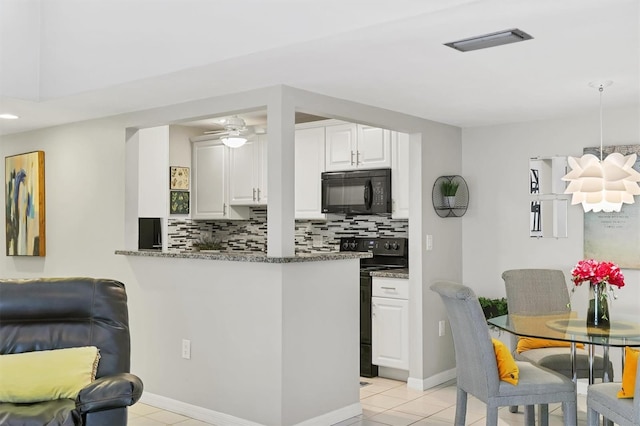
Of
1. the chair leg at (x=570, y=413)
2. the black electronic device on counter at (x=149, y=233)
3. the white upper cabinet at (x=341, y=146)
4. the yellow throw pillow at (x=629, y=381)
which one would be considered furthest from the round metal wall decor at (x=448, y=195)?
the black electronic device on counter at (x=149, y=233)

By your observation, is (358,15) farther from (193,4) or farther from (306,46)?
(193,4)

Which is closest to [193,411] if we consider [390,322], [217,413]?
[217,413]

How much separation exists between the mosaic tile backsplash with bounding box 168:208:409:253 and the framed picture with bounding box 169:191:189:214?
160 mm

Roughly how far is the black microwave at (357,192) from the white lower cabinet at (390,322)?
0.65 metres

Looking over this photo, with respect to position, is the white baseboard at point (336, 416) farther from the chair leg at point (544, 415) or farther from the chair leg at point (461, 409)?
the chair leg at point (544, 415)

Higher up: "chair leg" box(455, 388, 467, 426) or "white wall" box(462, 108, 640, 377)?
"white wall" box(462, 108, 640, 377)

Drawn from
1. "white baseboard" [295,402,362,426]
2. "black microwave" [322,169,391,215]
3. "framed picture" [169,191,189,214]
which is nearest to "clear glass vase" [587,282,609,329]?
"white baseboard" [295,402,362,426]

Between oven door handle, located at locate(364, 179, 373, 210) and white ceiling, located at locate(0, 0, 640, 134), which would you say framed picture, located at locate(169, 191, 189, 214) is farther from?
oven door handle, located at locate(364, 179, 373, 210)

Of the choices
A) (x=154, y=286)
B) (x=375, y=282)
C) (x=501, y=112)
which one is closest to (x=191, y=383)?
(x=154, y=286)

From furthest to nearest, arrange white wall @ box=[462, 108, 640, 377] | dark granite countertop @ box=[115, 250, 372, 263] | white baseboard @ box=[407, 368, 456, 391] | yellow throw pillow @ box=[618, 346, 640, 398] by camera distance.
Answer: white baseboard @ box=[407, 368, 456, 391] → white wall @ box=[462, 108, 640, 377] → dark granite countertop @ box=[115, 250, 372, 263] → yellow throw pillow @ box=[618, 346, 640, 398]

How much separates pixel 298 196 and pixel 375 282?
1.26m

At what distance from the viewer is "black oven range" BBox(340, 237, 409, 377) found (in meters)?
5.36

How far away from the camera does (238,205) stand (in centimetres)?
670

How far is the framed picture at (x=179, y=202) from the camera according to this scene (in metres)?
6.77
